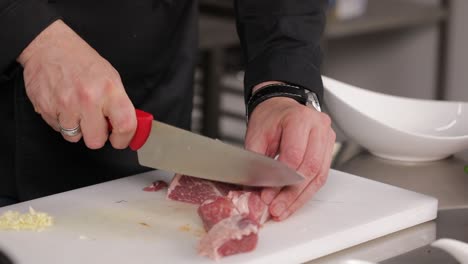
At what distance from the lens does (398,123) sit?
1.69 m

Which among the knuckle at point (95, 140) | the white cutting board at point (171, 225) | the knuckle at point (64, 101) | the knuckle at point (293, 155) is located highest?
the knuckle at point (64, 101)

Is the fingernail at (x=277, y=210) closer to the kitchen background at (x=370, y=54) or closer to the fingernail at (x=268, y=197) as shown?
the fingernail at (x=268, y=197)

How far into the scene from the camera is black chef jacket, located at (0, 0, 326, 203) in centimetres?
161

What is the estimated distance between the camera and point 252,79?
160 centimetres

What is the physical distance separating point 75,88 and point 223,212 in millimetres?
275

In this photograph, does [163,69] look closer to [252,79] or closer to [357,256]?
[252,79]

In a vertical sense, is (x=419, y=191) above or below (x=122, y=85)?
below

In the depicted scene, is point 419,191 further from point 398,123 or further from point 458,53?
point 458,53

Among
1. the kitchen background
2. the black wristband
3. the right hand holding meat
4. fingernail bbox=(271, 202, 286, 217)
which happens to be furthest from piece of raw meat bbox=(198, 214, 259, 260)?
the kitchen background

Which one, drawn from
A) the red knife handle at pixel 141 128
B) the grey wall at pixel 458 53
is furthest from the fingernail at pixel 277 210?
the grey wall at pixel 458 53

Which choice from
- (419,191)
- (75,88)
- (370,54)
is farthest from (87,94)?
(370,54)

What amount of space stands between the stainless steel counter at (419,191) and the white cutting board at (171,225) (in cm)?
2

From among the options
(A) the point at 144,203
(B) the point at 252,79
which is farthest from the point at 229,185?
(B) the point at 252,79

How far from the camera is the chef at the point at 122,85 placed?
135 centimetres
